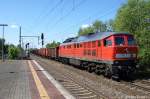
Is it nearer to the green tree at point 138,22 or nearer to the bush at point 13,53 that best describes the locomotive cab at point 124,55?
the green tree at point 138,22

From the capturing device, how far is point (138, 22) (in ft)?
146

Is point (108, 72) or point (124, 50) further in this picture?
point (108, 72)

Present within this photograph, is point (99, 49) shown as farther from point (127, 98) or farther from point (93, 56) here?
point (127, 98)

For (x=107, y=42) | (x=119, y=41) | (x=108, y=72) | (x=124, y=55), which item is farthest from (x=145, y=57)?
(x=124, y=55)

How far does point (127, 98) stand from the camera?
44.2 ft

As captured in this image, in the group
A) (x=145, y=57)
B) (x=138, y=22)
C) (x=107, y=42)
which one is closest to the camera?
(x=107, y=42)

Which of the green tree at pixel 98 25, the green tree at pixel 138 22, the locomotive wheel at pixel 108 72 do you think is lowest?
the locomotive wheel at pixel 108 72

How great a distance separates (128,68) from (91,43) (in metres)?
5.80

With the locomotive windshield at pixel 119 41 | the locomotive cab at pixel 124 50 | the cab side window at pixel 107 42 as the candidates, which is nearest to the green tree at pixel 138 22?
the cab side window at pixel 107 42

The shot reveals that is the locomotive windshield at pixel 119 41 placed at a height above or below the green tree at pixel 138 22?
below

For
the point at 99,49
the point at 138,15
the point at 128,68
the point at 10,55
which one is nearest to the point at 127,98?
the point at 128,68

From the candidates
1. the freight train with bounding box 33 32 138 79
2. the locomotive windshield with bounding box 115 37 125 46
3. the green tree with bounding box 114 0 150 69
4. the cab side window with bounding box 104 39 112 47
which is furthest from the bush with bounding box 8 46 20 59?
the locomotive windshield with bounding box 115 37 125 46

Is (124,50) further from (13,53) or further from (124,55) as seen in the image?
(13,53)

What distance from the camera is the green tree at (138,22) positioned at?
37.6 metres
